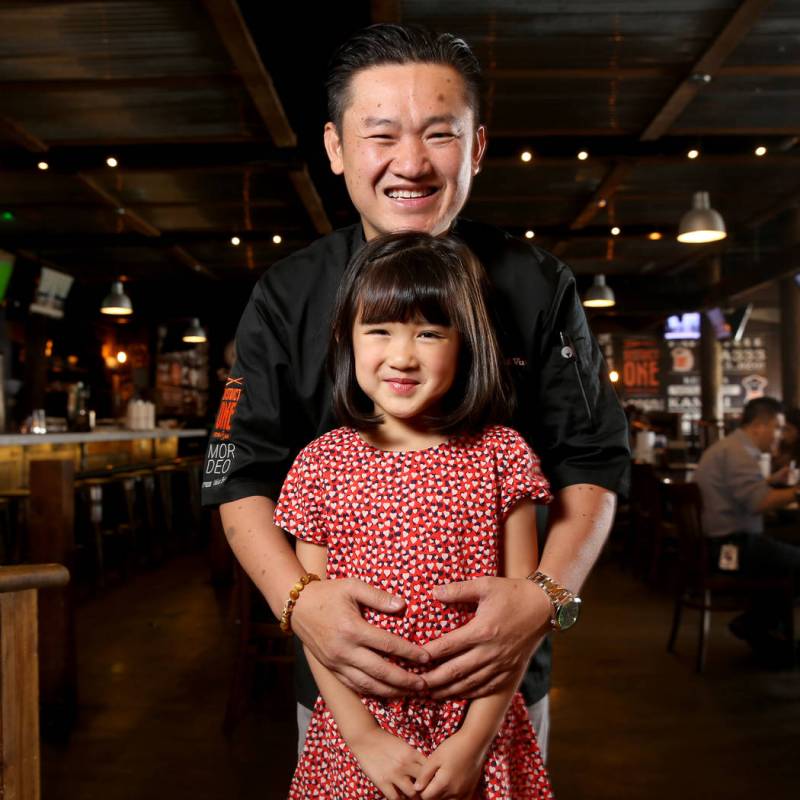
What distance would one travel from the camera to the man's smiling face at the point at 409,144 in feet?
4.26

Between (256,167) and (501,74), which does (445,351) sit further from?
(256,167)

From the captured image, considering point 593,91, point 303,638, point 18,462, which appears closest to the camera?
point 303,638

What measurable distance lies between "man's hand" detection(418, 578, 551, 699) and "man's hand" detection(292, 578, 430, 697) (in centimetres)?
3

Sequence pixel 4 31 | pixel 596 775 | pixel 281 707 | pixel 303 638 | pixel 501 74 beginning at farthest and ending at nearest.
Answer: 1. pixel 501 74
2. pixel 4 31
3. pixel 281 707
4. pixel 596 775
5. pixel 303 638

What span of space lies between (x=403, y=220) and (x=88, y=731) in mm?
3241

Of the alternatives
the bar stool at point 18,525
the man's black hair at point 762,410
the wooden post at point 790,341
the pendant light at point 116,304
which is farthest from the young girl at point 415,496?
the wooden post at point 790,341

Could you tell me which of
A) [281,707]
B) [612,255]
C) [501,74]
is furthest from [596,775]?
[612,255]

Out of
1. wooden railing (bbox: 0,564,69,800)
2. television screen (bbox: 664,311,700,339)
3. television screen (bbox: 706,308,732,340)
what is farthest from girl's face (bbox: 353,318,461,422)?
television screen (bbox: 664,311,700,339)

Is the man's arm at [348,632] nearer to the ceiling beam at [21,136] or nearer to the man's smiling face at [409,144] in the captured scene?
the man's smiling face at [409,144]

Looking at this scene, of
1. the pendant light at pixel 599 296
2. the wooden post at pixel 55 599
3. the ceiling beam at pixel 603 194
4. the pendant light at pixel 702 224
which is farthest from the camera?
the pendant light at pixel 599 296

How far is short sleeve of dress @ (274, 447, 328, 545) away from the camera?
1.25 metres

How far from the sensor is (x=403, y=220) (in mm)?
1342

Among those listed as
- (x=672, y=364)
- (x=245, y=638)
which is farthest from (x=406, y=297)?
(x=672, y=364)

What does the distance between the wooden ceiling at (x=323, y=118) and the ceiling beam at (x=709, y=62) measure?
0.02 m
